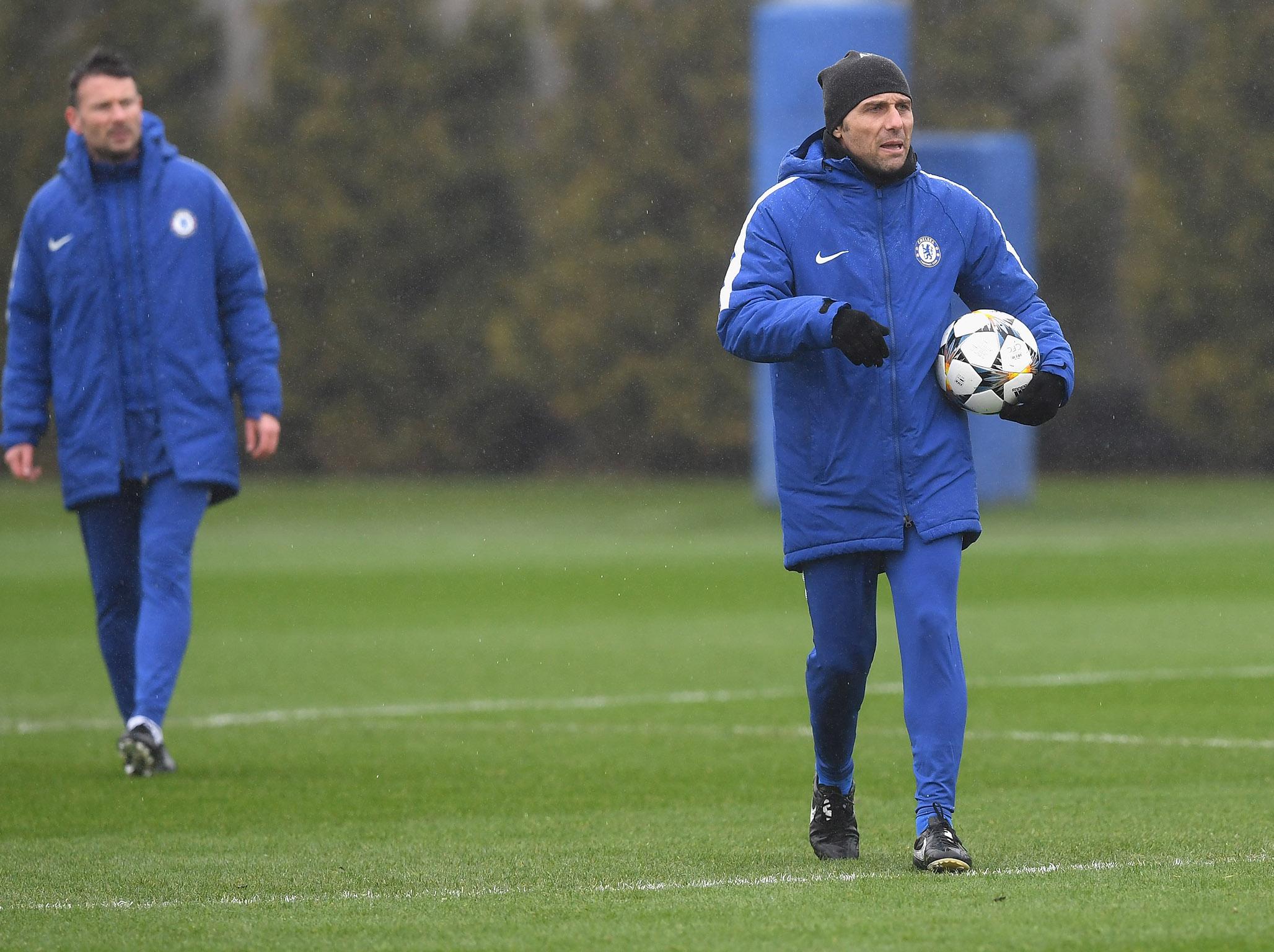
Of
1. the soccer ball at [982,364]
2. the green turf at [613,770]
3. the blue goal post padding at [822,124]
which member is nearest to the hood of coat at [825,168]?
the soccer ball at [982,364]

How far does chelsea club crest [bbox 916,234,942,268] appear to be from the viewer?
6195 millimetres

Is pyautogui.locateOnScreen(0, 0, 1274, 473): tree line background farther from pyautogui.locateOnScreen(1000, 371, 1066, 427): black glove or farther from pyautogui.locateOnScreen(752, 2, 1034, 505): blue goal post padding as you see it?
pyautogui.locateOnScreen(1000, 371, 1066, 427): black glove

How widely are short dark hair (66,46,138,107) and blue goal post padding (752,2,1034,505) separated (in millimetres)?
18696

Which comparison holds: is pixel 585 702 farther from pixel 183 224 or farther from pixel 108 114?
pixel 108 114

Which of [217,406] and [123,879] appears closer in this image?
Result: [123,879]

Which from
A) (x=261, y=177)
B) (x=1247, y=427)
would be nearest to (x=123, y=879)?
(x=1247, y=427)

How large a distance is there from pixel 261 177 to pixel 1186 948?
32166 mm

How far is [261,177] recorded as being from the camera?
35.8 m

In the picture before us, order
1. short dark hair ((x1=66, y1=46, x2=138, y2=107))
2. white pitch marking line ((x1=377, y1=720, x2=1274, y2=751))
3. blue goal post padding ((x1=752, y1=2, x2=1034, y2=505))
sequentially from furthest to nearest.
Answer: blue goal post padding ((x1=752, y1=2, x2=1034, y2=505))
white pitch marking line ((x1=377, y1=720, x2=1274, y2=751))
short dark hair ((x1=66, y1=46, x2=138, y2=107))

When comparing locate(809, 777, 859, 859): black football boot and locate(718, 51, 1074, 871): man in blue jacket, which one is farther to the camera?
locate(809, 777, 859, 859): black football boot

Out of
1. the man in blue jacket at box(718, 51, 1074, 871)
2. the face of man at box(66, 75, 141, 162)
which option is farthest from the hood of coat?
the face of man at box(66, 75, 141, 162)

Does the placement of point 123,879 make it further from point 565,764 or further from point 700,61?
point 700,61

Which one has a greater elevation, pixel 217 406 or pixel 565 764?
pixel 217 406

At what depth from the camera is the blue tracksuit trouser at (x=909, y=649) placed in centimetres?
602
